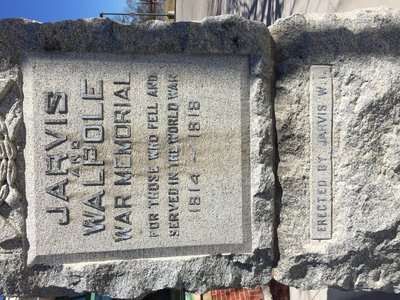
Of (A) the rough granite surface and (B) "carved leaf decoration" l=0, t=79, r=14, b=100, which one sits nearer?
(B) "carved leaf decoration" l=0, t=79, r=14, b=100

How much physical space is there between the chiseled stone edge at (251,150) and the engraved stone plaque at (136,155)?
48 millimetres

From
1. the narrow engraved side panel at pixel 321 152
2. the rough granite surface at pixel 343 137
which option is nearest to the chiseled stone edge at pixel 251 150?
the rough granite surface at pixel 343 137

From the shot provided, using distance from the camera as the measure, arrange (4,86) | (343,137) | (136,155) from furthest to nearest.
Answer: (343,137), (136,155), (4,86)

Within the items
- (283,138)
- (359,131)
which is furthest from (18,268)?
(359,131)

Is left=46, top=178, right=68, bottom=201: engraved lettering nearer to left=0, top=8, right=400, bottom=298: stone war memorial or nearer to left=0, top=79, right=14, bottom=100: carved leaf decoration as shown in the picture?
left=0, top=8, right=400, bottom=298: stone war memorial

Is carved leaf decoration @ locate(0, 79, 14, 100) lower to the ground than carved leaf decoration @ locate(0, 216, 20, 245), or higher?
higher

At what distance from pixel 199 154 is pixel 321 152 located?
0.65 meters

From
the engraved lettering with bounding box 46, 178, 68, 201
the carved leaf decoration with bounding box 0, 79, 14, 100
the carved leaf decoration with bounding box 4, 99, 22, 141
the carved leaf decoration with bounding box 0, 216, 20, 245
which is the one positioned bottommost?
the carved leaf decoration with bounding box 0, 216, 20, 245

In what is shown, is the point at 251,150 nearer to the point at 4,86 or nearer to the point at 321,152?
the point at 321,152

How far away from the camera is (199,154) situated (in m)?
2.68

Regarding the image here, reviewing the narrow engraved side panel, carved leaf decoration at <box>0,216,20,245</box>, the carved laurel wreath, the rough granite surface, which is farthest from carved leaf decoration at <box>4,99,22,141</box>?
the narrow engraved side panel

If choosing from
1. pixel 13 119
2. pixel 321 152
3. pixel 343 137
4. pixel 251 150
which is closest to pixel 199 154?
pixel 251 150

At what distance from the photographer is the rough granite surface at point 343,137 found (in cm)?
277

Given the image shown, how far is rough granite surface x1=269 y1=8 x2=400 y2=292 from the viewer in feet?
9.09
